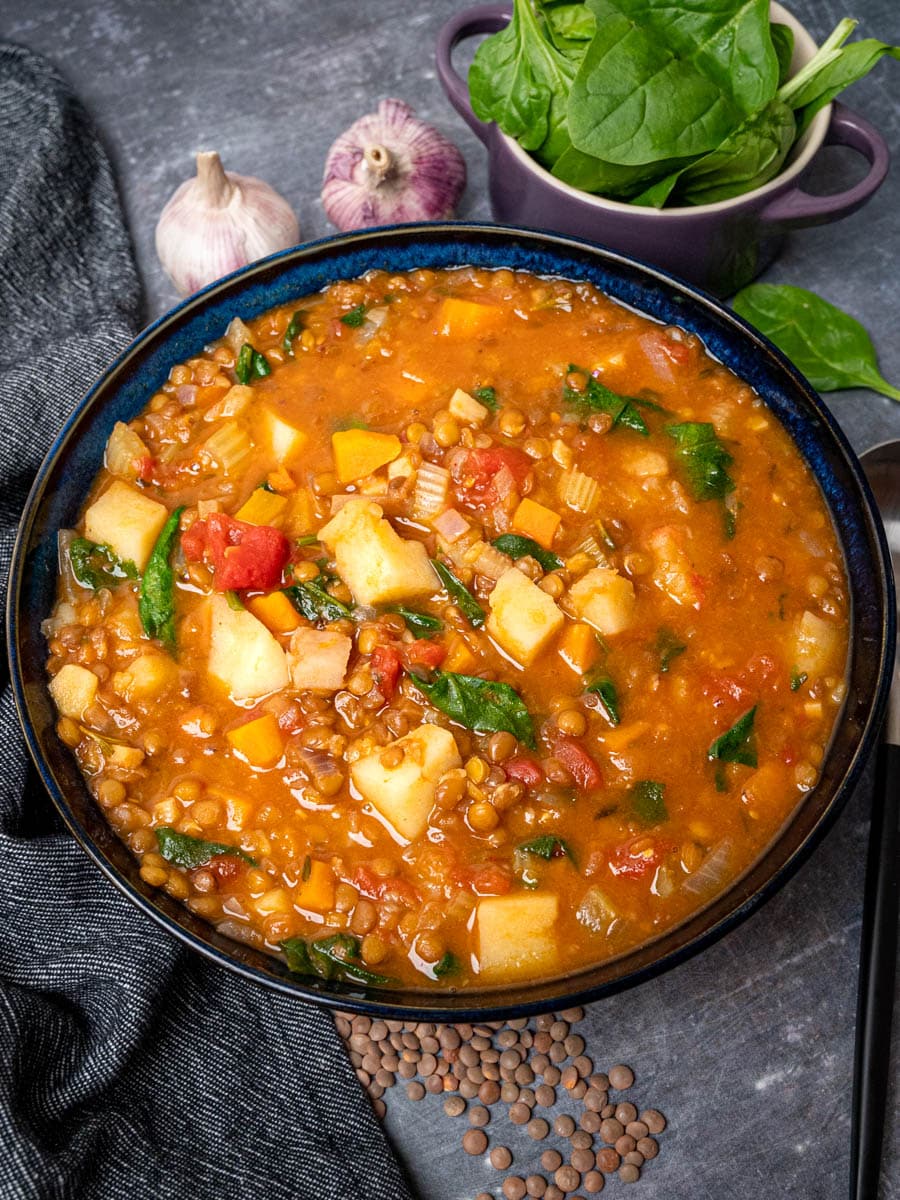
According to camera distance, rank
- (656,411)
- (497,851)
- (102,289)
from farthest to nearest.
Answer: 1. (102,289)
2. (656,411)
3. (497,851)

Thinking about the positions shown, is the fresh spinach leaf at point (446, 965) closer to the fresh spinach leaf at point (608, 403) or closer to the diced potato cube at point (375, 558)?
the diced potato cube at point (375, 558)

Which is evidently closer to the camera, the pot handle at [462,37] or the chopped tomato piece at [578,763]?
the chopped tomato piece at [578,763]

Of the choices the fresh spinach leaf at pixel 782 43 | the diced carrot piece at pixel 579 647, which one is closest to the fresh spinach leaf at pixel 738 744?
the diced carrot piece at pixel 579 647

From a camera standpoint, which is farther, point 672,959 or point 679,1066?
point 679,1066

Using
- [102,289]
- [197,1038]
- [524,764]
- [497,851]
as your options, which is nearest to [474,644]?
[524,764]

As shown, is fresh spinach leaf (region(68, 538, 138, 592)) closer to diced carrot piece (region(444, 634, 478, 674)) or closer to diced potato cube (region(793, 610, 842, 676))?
diced carrot piece (region(444, 634, 478, 674))

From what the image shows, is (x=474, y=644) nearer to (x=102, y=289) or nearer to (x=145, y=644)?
(x=145, y=644)

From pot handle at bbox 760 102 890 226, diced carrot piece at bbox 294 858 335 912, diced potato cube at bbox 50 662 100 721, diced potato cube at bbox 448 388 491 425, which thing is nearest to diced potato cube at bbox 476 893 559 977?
diced carrot piece at bbox 294 858 335 912
